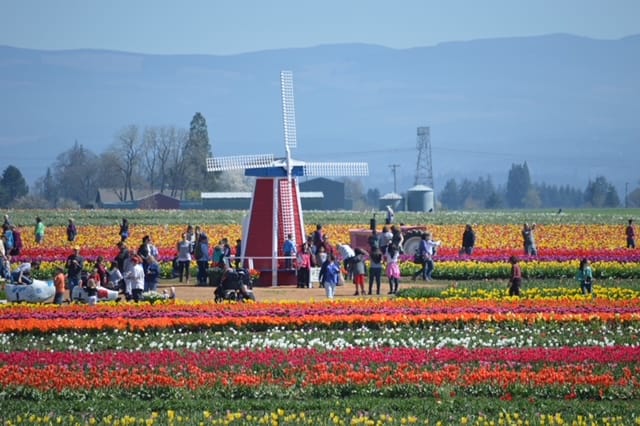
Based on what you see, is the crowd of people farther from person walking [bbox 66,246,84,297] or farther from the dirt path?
the dirt path

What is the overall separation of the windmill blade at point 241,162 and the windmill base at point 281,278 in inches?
121

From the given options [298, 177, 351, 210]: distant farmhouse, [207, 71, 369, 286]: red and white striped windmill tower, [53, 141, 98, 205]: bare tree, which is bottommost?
[207, 71, 369, 286]: red and white striped windmill tower

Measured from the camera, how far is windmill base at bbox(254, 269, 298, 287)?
119ft

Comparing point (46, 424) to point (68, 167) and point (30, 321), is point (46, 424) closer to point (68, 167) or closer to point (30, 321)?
point (30, 321)

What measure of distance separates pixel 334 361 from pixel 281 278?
16975 millimetres

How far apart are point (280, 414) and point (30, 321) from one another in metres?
9.44

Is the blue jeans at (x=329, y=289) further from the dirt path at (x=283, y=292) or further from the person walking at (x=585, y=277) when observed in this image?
the person walking at (x=585, y=277)

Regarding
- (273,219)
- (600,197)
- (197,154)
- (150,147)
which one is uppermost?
(150,147)

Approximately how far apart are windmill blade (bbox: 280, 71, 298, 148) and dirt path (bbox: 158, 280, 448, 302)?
6.98 meters

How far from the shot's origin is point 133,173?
168 metres

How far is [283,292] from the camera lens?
33.7 m

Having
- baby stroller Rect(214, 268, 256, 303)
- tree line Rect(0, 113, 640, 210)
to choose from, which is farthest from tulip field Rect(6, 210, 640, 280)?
tree line Rect(0, 113, 640, 210)

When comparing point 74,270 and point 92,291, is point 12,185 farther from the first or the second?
point 92,291

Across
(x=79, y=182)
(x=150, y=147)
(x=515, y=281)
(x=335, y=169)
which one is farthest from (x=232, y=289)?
(x=79, y=182)
